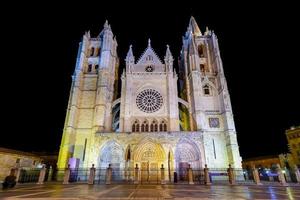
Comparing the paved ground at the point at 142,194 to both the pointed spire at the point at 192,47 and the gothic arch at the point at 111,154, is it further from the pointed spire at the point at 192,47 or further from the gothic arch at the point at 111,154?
the pointed spire at the point at 192,47

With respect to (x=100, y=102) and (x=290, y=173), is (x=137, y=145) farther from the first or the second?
(x=290, y=173)

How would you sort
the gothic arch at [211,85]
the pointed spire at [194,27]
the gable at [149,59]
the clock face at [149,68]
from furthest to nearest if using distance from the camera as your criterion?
1. the pointed spire at [194,27]
2. the gable at [149,59]
3. the clock face at [149,68]
4. the gothic arch at [211,85]

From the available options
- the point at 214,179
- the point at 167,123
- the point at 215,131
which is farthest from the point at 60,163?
the point at 215,131

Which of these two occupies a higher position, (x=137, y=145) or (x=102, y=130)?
(x=102, y=130)

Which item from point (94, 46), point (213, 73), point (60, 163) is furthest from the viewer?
point (94, 46)

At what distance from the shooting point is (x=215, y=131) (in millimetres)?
21875

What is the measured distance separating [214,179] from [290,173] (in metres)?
7.58

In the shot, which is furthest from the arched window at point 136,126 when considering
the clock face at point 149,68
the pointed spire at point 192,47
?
the pointed spire at point 192,47

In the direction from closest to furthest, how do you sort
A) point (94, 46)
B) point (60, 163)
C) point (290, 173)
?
point (290, 173), point (60, 163), point (94, 46)

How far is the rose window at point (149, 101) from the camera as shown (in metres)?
23.3

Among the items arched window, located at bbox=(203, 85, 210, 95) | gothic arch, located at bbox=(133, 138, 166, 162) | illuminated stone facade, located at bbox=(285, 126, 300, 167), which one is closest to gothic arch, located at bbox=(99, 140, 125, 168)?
gothic arch, located at bbox=(133, 138, 166, 162)

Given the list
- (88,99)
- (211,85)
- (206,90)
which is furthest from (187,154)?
(88,99)

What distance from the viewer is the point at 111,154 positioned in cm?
1980

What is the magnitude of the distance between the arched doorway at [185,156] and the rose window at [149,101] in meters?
5.71
